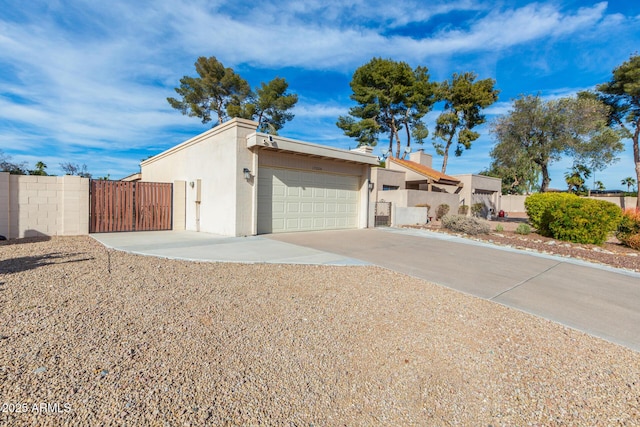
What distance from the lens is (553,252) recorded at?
906 cm

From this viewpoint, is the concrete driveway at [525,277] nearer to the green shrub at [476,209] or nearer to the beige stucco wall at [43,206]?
the beige stucco wall at [43,206]

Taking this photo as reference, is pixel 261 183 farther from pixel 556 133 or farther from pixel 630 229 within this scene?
pixel 556 133

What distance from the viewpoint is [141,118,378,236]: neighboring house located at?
1010 cm

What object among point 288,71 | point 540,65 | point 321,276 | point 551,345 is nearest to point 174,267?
point 321,276

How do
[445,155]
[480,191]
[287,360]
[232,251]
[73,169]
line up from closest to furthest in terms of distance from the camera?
[287,360]
[232,251]
[480,191]
[73,169]
[445,155]

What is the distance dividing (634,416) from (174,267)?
6.30 meters

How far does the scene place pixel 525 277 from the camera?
6.18 meters

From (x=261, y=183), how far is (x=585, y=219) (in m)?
11.2

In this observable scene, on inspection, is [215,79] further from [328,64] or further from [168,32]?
[168,32]

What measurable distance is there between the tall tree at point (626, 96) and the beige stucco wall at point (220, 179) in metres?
26.5

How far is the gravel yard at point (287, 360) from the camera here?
213cm

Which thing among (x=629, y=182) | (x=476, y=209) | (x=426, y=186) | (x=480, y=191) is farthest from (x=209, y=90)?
(x=629, y=182)

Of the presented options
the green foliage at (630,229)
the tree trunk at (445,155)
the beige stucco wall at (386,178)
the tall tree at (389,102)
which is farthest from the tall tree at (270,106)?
the green foliage at (630,229)

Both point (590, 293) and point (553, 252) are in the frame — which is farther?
point (553, 252)
